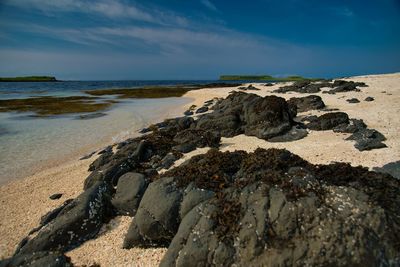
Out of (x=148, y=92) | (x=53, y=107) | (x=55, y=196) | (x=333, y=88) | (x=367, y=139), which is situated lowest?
(x=148, y=92)

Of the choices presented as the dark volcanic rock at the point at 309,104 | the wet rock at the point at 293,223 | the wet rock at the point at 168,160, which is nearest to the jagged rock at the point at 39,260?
the wet rock at the point at 293,223

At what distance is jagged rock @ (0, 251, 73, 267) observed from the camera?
755cm

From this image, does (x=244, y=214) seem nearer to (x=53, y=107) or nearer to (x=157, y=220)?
(x=157, y=220)

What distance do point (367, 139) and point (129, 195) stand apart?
1125 centimetres

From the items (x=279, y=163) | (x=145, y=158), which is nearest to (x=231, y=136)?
(x=145, y=158)

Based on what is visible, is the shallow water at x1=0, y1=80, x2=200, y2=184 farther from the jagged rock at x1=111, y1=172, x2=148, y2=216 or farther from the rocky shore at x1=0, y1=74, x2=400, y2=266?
the jagged rock at x1=111, y1=172, x2=148, y2=216

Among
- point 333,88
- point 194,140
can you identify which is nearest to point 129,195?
point 194,140

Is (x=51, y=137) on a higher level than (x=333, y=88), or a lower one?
lower

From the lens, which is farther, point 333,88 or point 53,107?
point 53,107

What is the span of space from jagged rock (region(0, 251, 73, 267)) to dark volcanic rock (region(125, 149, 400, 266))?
5.48ft

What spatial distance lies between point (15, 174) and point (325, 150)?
16.2 m

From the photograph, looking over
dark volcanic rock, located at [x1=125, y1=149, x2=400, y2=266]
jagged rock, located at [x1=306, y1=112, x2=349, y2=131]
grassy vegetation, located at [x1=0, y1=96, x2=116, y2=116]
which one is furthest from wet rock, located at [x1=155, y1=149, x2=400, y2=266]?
grassy vegetation, located at [x1=0, y1=96, x2=116, y2=116]

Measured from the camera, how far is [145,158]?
607 inches

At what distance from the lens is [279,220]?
6.32m
